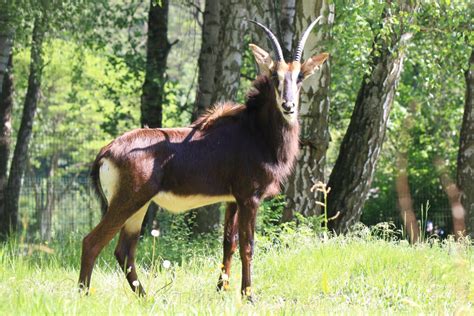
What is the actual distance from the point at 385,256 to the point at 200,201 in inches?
77.3

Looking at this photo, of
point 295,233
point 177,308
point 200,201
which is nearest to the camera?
point 177,308

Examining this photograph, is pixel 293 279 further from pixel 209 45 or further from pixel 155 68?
pixel 155 68

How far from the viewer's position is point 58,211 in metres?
21.5

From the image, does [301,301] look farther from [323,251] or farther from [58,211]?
[58,211]

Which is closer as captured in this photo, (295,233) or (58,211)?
(295,233)

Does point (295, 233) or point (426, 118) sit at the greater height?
point (426, 118)

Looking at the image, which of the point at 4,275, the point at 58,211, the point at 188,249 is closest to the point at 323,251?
the point at 188,249

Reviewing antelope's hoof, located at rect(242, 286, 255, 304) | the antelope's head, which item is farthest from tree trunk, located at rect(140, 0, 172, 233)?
antelope's hoof, located at rect(242, 286, 255, 304)

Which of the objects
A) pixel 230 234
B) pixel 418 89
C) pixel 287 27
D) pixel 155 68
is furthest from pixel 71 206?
pixel 230 234

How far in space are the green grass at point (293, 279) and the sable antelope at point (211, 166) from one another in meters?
0.40

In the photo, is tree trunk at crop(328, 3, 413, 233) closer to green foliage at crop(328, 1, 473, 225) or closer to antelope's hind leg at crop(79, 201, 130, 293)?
green foliage at crop(328, 1, 473, 225)

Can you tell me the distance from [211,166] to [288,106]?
91 centimetres

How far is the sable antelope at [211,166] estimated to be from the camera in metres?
7.90

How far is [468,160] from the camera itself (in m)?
13.6
